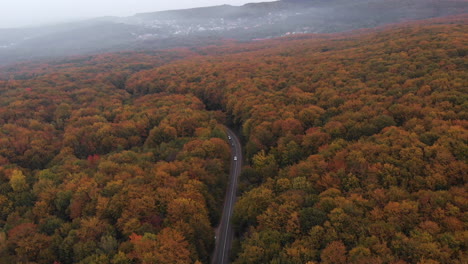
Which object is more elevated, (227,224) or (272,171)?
(272,171)

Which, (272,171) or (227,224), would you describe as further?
(272,171)

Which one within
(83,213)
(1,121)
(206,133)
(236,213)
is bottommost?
(236,213)

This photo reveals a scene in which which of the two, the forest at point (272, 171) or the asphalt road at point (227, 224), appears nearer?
the forest at point (272, 171)

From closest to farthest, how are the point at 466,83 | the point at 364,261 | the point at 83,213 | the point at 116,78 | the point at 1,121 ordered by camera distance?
the point at 364,261 → the point at 83,213 → the point at 466,83 → the point at 1,121 → the point at 116,78

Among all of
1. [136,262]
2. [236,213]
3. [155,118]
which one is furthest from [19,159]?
[236,213]

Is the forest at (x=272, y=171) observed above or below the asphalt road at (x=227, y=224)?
above

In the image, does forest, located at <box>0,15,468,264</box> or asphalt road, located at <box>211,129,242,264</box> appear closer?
forest, located at <box>0,15,468,264</box>

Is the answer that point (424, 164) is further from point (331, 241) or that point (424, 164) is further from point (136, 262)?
point (136, 262)

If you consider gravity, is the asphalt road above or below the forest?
below
